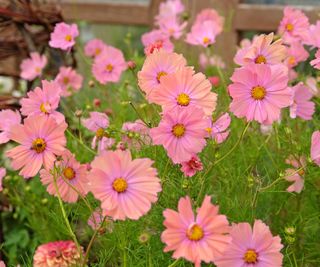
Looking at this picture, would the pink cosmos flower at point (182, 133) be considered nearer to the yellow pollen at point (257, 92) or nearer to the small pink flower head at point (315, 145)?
the yellow pollen at point (257, 92)

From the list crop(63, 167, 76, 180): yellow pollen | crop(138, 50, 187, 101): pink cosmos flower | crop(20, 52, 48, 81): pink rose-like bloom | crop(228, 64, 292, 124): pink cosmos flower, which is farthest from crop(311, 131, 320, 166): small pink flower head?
crop(20, 52, 48, 81): pink rose-like bloom

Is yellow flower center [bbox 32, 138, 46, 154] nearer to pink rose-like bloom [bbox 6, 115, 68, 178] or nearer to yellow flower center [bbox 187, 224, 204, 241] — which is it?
pink rose-like bloom [bbox 6, 115, 68, 178]

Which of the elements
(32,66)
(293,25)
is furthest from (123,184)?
(32,66)

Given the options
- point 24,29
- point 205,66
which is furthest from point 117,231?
point 205,66

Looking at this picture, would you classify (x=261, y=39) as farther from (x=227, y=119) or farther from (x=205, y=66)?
(x=205, y=66)

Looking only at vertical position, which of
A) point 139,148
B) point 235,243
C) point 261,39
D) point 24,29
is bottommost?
point 235,243

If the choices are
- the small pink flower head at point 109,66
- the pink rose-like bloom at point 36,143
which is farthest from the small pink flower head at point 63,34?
the pink rose-like bloom at point 36,143
